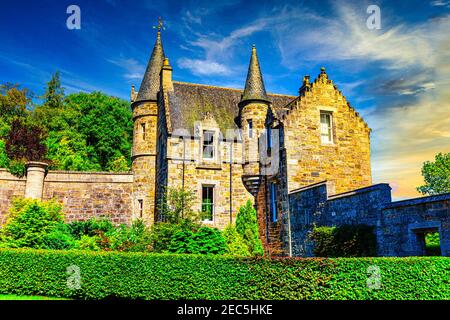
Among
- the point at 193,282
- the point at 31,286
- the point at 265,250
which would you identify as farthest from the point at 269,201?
the point at 31,286

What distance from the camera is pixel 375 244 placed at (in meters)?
14.3

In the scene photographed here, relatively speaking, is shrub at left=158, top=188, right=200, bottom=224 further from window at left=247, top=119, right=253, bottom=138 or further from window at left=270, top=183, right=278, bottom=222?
window at left=247, top=119, right=253, bottom=138

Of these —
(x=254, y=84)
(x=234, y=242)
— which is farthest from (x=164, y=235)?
(x=254, y=84)

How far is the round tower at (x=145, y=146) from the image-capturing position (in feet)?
84.5

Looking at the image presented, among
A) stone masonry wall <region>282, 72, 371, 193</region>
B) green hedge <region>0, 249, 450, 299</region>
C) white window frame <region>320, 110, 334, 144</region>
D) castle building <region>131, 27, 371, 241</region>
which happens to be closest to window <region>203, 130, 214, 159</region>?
castle building <region>131, 27, 371, 241</region>

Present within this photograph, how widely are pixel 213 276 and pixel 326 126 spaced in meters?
13.3

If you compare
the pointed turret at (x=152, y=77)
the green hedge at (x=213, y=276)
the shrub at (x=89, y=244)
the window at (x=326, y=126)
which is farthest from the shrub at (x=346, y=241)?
the pointed turret at (x=152, y=77)

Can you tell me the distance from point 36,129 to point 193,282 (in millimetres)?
27332

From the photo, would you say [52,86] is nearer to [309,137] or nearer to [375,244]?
[309,137]

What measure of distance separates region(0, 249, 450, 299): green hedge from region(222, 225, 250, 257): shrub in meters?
7.73

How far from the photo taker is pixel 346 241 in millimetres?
14742

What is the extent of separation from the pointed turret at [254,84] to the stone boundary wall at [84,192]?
9445 mm

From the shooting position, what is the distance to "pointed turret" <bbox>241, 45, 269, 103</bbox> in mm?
24125

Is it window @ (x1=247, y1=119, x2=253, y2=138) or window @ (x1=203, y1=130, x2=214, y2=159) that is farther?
window @ (x1=203, y1=130, x2=214, y2=159)
